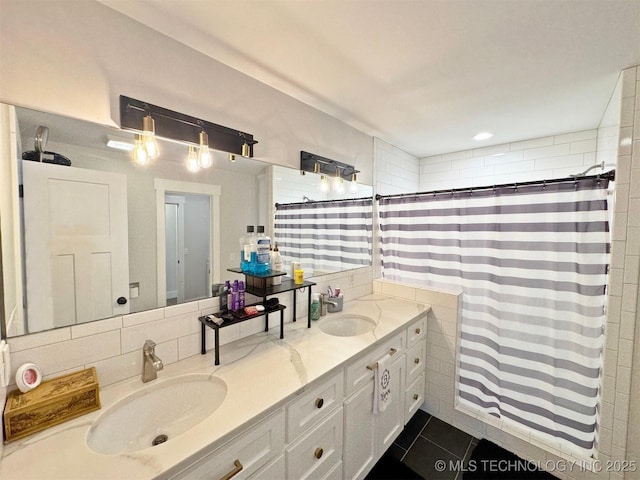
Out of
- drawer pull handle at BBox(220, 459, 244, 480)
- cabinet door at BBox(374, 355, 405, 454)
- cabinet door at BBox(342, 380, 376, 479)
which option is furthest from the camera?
cabinet door at BBox(374, 355, 405, 454)

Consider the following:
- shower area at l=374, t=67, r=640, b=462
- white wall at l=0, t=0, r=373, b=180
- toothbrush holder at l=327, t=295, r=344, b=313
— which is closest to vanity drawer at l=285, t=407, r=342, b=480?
toothbrush holder at l=327, t=295, r=344, b=313

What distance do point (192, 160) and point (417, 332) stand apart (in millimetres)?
1844

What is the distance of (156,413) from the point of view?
1037 mm

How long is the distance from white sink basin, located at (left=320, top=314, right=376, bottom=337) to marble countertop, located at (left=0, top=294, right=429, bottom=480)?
0.08 m

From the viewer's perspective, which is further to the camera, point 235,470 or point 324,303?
point 324,303

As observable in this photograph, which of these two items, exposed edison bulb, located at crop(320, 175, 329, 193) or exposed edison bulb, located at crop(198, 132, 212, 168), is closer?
exposed edison bulb, located at crop(198, 132, 212, 168)

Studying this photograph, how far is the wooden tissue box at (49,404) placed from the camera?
0.79m

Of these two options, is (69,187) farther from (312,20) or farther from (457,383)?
(457,383)

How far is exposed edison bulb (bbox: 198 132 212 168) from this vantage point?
49.8 inches

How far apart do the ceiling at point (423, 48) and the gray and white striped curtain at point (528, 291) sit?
0.61 metres

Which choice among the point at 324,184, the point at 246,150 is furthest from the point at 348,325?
the point at 246,150

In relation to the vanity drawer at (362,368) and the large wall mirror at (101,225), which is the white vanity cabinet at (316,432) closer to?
the vanity drawer at (362,368)

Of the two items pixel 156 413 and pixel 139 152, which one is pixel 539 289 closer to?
pixel 156 413

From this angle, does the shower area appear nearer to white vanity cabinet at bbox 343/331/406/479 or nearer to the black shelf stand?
white vanity cabinet at bbox 343/331/406/479
